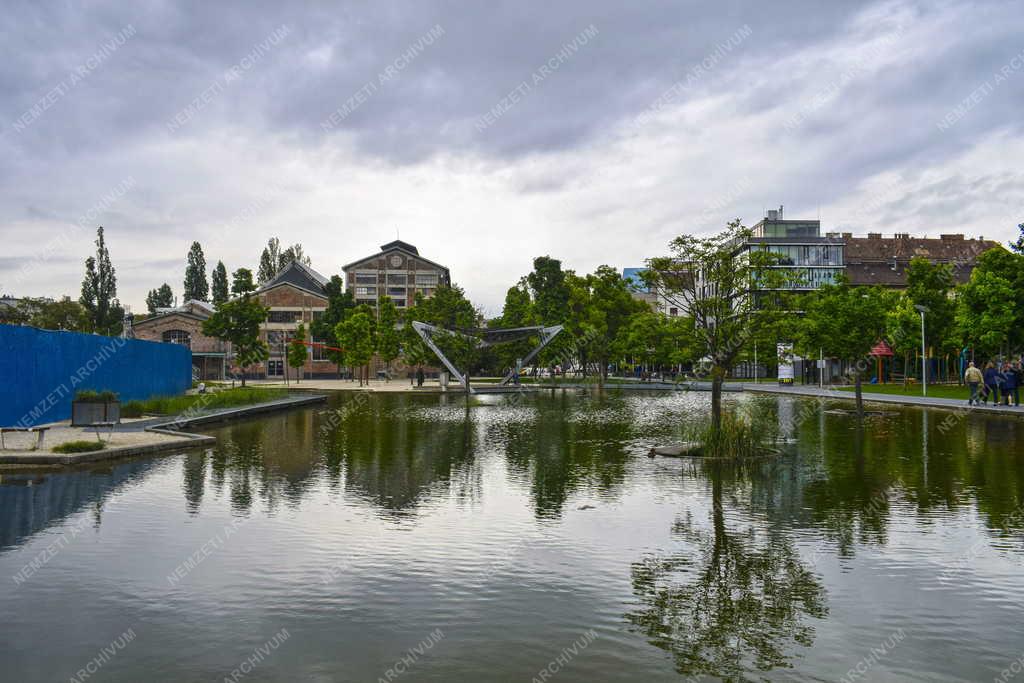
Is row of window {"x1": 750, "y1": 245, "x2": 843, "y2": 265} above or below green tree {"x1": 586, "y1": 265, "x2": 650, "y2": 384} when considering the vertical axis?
above

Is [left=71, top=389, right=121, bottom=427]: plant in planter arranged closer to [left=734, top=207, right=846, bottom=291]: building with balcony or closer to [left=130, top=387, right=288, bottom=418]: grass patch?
[left=130, top=387, right=288, bottom=418]: grass patch

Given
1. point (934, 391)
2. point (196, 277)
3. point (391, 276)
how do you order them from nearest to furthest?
1. point (934, 391)
2. point (391, 276)
3. point (196, 277)

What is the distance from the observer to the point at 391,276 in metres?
107

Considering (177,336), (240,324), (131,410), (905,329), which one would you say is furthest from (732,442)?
(177,336)

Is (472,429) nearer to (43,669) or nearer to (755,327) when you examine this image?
(755,327)

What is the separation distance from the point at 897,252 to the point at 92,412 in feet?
336

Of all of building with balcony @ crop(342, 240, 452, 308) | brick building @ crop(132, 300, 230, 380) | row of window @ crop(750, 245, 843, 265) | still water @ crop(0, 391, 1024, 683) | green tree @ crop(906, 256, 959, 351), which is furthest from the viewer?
building with balcony @ crop(342, 240, 452, 308)

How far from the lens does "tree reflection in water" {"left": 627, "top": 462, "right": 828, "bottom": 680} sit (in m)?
5.89

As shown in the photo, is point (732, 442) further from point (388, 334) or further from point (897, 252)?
point (897, 252)

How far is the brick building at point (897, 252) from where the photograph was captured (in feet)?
314

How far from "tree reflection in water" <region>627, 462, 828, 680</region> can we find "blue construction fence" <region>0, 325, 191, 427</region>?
21.3 meters

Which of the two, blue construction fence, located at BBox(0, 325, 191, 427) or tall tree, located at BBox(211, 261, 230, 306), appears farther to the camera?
tall tree, located at BBox(211, 261, 230, 306)

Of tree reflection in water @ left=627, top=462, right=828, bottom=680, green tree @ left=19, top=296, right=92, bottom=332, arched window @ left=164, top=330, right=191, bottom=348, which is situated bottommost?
tree reflection in water @ left=627, top=462, right=828, bottom=680

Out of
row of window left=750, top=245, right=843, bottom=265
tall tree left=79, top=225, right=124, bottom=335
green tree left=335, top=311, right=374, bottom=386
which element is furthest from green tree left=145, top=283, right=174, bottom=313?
row of window left=750, top=245, right=843, bottom=265
